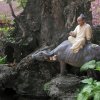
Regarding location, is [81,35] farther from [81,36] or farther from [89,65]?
[89,65]

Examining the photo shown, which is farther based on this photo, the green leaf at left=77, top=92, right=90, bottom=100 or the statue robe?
the statue robe

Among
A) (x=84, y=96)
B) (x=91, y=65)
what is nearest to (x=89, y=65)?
(x=91, y=65)

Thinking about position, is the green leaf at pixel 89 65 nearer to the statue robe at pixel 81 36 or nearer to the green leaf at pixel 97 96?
the statue robe at pixel 81 36

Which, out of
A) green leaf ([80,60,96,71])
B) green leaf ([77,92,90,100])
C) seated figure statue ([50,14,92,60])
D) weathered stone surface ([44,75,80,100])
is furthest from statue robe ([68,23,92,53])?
green leaf ([77,92,90,100])

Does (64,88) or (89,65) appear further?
(64,88)

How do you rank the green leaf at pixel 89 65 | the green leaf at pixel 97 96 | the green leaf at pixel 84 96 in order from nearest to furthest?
the green leaf at pixel 97 96 → the green leaf at pixel 84 96 → the green leaf at pixel 89 65

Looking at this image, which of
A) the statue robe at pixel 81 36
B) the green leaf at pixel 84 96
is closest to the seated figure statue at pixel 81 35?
the statue robe at pixel 81 36

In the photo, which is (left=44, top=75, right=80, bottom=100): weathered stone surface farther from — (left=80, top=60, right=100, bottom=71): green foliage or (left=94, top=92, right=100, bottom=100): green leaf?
(left=94, top=92, right=100, bottom=100): green leaf

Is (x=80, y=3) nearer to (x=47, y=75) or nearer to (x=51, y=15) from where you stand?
(x=51, y=15)

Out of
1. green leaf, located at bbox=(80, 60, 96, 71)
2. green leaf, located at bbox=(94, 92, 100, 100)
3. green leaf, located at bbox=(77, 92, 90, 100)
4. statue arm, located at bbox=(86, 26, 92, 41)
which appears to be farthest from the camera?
statue arm, located at bbox=(86, 26, 92, 41)

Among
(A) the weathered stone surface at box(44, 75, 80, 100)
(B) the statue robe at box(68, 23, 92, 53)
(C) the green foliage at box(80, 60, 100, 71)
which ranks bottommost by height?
(A) the weathered stone surface at box(44, 75, 80, 100)

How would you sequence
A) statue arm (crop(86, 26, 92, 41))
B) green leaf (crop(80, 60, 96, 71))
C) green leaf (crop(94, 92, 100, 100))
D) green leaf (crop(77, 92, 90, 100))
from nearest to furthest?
green leaf (crop(94, 92, 100, 100)) → green leaf (crop(77, 92, 90, 100)) → green leaf (crop(80, 60, 96, 71)) → statue arm (crop(86, 26, 92, 41))

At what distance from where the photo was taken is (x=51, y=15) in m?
8.91

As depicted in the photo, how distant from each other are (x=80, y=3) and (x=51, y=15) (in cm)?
109
